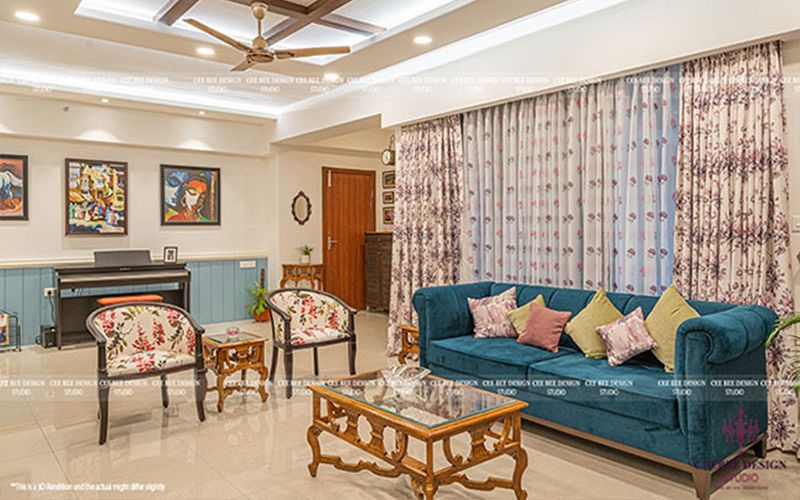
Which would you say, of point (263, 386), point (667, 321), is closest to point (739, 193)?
point (667, 321)

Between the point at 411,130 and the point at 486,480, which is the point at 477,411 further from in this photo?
the point at 411,130

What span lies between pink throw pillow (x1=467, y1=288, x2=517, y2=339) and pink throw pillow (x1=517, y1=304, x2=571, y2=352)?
0.25 metres

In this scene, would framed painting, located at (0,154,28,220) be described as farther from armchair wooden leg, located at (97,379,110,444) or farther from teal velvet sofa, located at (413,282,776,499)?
teal velvet sofa, located at (413,282,776,499)

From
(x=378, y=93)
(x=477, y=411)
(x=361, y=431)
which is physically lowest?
(x=361, y=431)

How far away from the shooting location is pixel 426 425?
254 cm

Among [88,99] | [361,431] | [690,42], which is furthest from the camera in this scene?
[88,99]

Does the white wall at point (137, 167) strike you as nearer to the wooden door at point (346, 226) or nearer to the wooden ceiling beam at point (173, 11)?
the wooden door at point (346, 226)

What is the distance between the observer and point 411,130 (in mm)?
5746

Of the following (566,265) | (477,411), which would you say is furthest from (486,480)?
(566,265)

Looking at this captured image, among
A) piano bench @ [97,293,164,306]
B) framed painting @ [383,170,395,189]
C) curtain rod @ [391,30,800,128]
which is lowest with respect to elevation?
piano bench @ [97,293,164,306]

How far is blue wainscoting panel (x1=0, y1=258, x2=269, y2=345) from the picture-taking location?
621 cm

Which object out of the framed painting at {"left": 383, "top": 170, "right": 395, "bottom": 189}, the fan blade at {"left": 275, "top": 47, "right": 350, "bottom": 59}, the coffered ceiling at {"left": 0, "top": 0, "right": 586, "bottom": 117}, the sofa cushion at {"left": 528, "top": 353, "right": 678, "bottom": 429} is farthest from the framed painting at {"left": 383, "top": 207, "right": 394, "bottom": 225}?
the sofa cushion at {"left": 528, "top": 353, "right": 678, "bottom": 429}

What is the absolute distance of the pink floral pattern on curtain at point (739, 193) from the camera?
3.24 metres

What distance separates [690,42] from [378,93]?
3.14 meters
